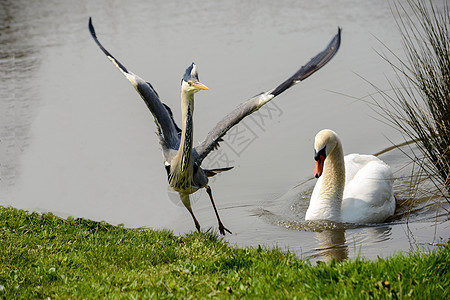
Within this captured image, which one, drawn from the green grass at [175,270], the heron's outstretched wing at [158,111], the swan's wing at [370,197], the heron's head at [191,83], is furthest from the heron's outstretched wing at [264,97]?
the swan's wing at [370,197]

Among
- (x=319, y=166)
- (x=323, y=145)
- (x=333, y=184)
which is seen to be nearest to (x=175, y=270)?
(x=319, y=166)

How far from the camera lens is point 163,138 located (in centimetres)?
890

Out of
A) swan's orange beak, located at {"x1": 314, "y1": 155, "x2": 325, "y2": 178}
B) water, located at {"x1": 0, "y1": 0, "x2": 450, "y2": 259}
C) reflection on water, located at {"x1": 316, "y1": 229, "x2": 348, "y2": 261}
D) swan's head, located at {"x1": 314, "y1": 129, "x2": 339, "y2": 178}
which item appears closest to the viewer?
reflection on water, located at {"x1": 316, "y1": 229, "x2": 348, "y2": 261}

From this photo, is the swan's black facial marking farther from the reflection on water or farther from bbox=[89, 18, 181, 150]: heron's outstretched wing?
bbox=[89, 18, 181, 150]: heron's outstretched wing

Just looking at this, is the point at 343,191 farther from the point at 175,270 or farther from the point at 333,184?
the point at 175,270

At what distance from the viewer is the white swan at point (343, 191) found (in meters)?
8.80

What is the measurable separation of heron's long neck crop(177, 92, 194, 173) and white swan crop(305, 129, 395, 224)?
188 cm

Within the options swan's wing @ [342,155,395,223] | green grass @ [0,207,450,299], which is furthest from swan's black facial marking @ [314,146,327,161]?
green grass @ [0,207,450,299]

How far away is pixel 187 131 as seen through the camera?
7840mm

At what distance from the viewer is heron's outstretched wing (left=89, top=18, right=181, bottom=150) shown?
27.1 feet

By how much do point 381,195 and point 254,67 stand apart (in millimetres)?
6878

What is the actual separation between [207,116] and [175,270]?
7335mm

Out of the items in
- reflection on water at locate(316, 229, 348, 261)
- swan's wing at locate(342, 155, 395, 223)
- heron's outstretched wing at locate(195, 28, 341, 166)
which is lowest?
reflection on water at locate(316, 229, 348, 261)

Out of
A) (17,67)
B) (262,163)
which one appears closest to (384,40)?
(262,163)
